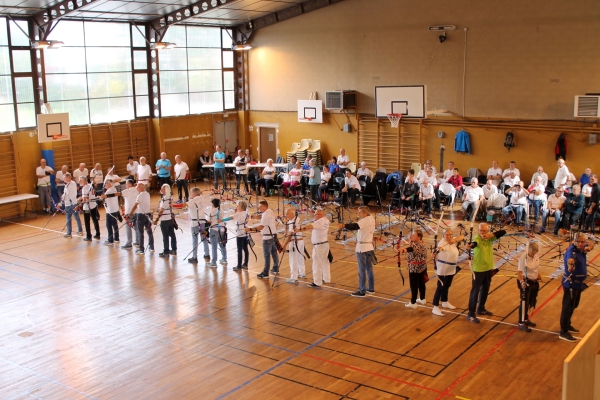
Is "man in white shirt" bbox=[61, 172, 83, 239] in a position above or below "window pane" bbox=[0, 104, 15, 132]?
below

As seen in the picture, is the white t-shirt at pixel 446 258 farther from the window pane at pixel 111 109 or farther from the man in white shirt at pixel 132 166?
the window pane at pixel 111 109

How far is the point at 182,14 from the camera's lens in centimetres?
2164

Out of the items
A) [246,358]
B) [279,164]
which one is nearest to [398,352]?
[246,358]

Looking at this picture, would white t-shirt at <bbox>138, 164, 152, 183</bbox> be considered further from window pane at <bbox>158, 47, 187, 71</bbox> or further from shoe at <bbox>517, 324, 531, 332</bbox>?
shoe at <bbox>517, 324, 531, 332</bbox>

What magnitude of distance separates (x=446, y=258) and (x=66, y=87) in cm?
1484

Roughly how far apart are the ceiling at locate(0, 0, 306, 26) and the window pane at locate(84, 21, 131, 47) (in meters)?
0.32

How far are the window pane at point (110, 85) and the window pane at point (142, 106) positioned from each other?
40cm

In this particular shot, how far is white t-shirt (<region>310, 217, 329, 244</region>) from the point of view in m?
11.9

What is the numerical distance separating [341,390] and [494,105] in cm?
1353

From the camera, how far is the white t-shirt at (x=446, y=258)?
10562mm

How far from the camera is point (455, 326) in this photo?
1039 centimetres

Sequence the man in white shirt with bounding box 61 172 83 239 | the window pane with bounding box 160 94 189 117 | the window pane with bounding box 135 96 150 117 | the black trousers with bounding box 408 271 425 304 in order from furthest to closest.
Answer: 1. the window pane with bounding box 160 94 189 117
2. the window pane with bounding box 135 96 150 117
3. the man in white shirt with bounding box 61 172 83 239
4. the black trousers with bounding box 408 271 425 304

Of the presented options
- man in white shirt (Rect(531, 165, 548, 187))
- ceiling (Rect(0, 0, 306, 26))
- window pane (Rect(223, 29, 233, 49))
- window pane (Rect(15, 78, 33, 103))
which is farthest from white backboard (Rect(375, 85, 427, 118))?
window pane (Rect(15, 78, 33, 103))

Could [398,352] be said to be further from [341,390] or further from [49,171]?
[49,171]
